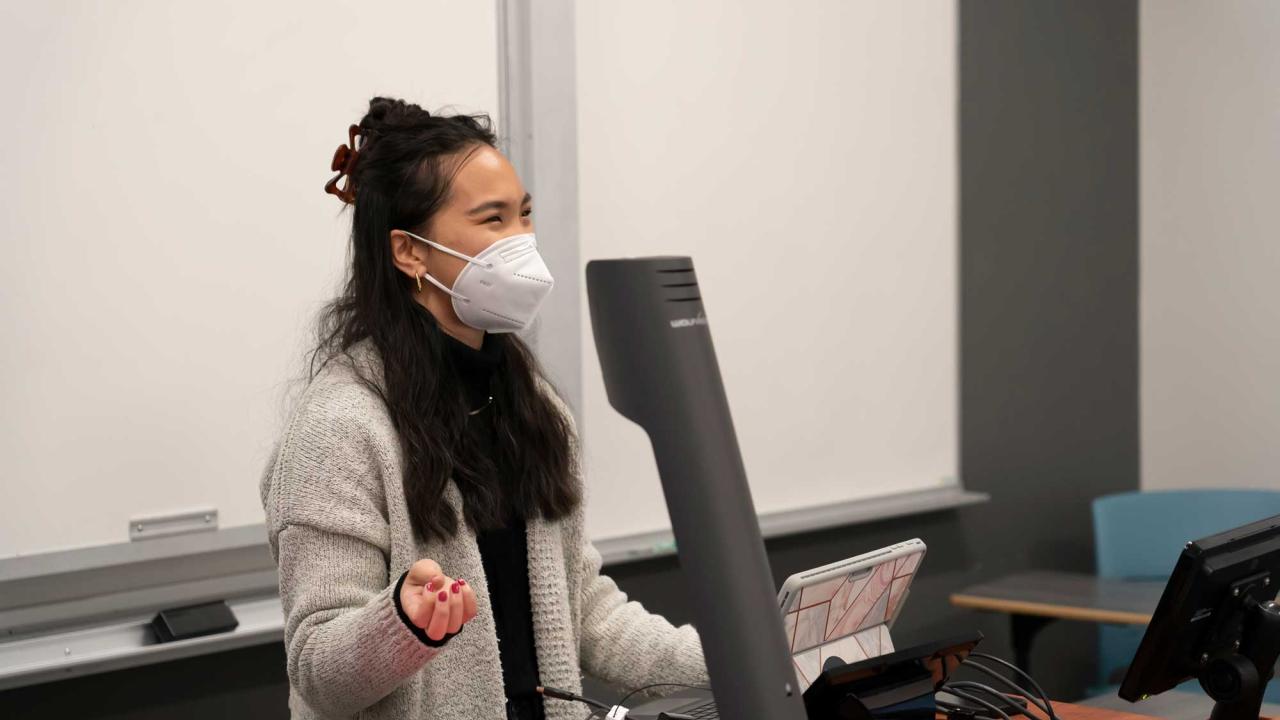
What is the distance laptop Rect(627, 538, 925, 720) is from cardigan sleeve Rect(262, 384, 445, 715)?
12.6 inches

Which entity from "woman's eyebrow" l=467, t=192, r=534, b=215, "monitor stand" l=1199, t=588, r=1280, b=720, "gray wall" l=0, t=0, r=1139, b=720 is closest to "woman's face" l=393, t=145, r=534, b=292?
"woman's eyebrow" l=467, t=192, r=534, b=215

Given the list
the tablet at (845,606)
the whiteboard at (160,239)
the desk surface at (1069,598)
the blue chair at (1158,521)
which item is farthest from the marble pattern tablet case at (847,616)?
the blue chair at (1158,521)

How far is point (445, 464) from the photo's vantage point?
1.56 m

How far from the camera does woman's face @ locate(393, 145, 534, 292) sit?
5.44ft

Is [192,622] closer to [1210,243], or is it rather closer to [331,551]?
[331,551]

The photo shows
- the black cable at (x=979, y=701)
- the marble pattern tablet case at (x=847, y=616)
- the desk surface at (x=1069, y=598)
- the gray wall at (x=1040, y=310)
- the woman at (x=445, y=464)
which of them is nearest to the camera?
the marble pattern tablet case at (x=847, y=616)

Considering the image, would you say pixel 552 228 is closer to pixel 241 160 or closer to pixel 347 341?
pixel 241 160

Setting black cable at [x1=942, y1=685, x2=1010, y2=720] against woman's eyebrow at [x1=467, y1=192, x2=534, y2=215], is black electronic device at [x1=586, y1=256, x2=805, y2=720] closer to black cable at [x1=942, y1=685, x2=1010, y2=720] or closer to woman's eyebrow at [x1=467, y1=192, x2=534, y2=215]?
black cable at [x1=942, y1=685, x2=1010, y2=720]

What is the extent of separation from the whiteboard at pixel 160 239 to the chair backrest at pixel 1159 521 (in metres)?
2.16

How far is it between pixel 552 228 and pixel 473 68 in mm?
359

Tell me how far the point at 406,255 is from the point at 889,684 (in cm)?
86

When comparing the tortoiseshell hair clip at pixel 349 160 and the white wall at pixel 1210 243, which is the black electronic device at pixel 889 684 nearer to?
the tortoiseshell hair clip at pixel 349 160

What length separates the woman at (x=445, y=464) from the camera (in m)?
1.48

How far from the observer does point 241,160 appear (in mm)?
2180
